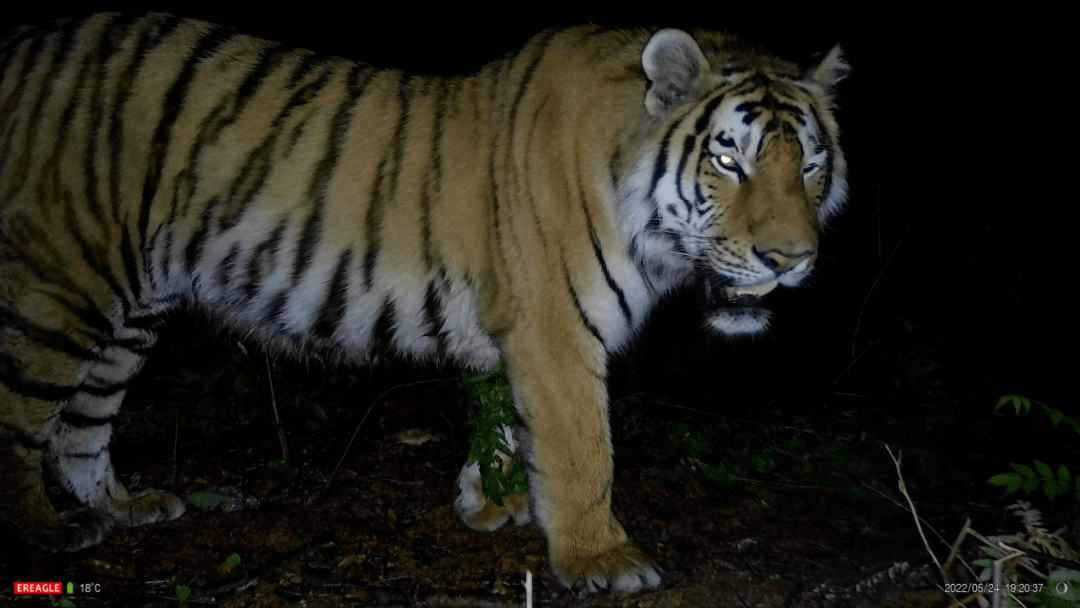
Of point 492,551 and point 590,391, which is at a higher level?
point 590,391

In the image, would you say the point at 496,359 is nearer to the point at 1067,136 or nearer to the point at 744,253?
the point at 744,253

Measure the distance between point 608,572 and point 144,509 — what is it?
173 cm

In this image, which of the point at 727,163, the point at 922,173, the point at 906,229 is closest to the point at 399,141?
the point at 727,163

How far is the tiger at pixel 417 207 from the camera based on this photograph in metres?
2.61

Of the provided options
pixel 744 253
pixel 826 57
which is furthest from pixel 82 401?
pixel 826 57

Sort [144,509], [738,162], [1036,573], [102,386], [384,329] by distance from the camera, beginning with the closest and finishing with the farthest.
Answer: [1036,573] → [738,162] → [384,329] → [144,509] → [102,386]

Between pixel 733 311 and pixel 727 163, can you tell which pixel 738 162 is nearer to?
pixel 727 163

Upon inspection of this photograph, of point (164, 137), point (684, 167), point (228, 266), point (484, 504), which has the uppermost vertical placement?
point (684, 167)

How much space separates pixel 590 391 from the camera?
264cm

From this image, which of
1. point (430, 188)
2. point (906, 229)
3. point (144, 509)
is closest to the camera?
point (430, 188)

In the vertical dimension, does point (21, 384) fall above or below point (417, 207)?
below

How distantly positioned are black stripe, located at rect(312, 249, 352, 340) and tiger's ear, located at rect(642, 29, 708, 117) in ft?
3.72

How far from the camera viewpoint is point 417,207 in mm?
2832

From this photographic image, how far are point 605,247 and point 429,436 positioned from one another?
1654 millimetres
